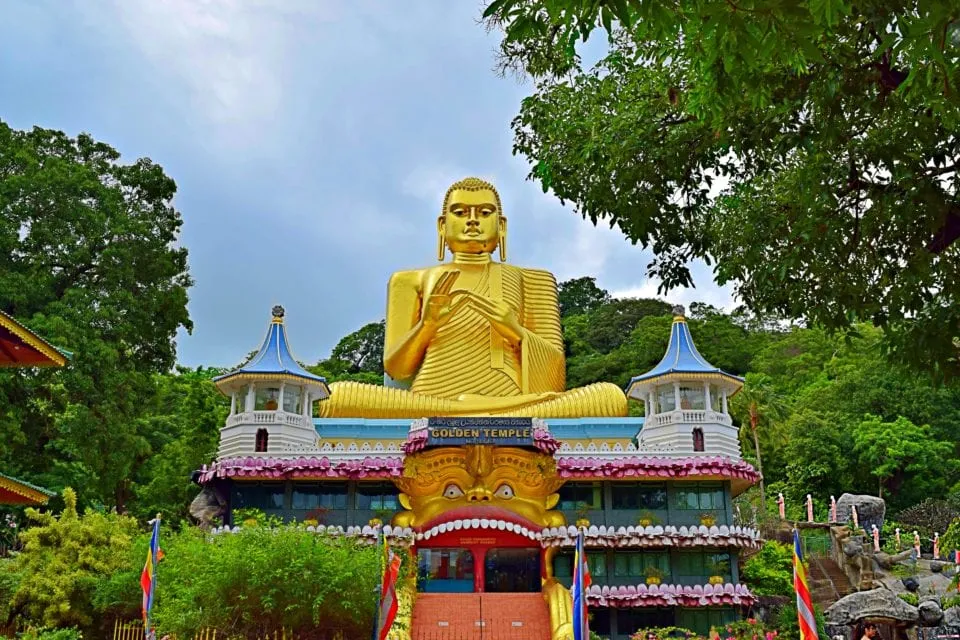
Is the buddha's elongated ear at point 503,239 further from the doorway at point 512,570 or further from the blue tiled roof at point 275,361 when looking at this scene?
the doorway at point 512,570

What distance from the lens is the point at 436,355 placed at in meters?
27.0

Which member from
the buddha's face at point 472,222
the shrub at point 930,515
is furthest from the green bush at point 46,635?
the shrub at point 930,515

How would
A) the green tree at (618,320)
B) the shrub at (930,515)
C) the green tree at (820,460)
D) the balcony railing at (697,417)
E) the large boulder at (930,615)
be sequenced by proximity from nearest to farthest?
the large boulder at (930,615), the balcony railing at (697,417), the shrub at (930,515), the green tree at (820,460), the green tree at (618,320)

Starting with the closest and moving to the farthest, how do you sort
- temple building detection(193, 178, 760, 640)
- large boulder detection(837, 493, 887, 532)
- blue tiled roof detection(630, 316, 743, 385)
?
temple building detection(193, 178, 760, 640) < blue tiled roof detection(630, 316, 743, 385) < large boulder detection(837, 493, 887, 532)

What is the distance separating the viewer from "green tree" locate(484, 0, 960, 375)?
6906mm

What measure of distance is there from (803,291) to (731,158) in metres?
1.57

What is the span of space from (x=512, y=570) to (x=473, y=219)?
35.4 feet

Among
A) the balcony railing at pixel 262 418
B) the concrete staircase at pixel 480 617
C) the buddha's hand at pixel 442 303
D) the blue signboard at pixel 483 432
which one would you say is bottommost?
the concrete staircase at pixel 480 617

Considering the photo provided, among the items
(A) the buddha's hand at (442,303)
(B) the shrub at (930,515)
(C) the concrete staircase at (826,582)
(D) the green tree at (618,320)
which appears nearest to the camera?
(C) the concrete staircase at (826,582)

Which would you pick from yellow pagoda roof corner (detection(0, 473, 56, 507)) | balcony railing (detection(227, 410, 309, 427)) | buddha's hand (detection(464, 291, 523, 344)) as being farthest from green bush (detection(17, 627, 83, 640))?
buddha's hand (detection(464, 291, 523, 344))

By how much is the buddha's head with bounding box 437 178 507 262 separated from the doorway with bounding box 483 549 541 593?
9825 mm

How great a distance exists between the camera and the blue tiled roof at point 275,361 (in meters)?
24.2

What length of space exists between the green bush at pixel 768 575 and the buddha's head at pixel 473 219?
10995mm

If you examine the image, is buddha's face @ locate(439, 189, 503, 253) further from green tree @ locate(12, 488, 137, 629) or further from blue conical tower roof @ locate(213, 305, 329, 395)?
green tree @ locate(12, 488, 137, 629)
